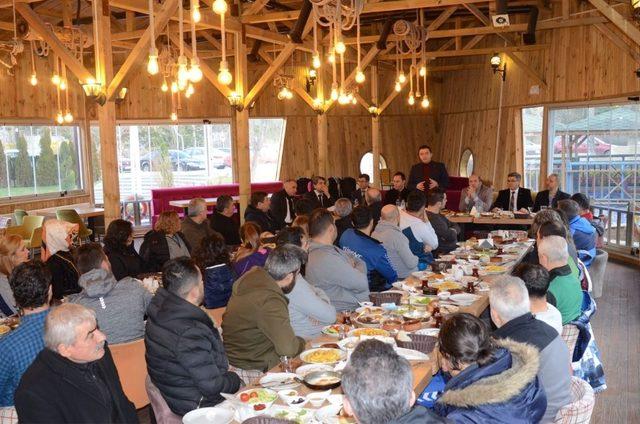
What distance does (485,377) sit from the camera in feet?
9.65

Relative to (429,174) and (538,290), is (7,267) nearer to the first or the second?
(538,290)

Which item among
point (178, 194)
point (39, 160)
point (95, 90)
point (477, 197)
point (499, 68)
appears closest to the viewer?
point (95, 90)

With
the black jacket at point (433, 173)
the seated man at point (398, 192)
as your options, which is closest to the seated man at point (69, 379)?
the seated man at point (398, 192)

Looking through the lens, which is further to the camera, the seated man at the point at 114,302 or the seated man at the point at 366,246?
the seated man at the point at 366,246

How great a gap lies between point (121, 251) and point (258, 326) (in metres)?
3.00

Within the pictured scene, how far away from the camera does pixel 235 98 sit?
1094 cm

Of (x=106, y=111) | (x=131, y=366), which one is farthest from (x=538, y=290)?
(x=106, y=111)

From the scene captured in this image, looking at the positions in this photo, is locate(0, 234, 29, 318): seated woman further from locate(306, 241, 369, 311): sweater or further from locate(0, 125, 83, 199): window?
locate(0, 125, 83, 199): window

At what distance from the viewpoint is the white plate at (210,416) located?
307cm

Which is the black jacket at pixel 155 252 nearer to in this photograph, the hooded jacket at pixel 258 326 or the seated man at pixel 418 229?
the seated man at pixel 418 229

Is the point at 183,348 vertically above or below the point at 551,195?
below

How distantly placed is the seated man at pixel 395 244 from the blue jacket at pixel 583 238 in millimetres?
2191

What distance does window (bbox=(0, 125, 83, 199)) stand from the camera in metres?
13.7

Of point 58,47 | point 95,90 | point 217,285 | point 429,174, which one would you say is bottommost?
point 217,285
